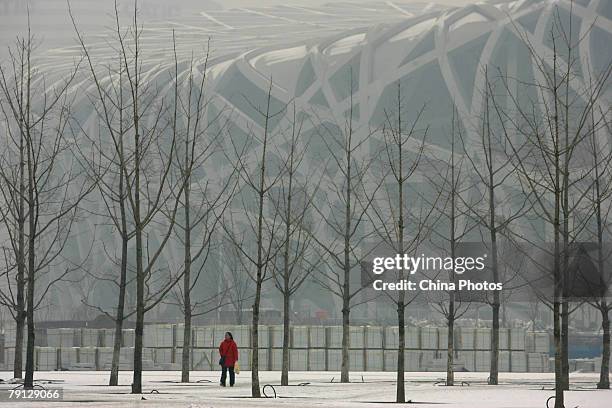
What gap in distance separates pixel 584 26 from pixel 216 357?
2847cm

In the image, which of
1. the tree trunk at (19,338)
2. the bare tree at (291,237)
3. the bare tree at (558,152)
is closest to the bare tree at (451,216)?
the bare tree at (558,152)

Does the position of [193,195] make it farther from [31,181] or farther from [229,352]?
[31,181]

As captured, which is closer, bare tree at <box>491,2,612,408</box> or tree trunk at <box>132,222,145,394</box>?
bare tree at <box>491,2,612,408</box>

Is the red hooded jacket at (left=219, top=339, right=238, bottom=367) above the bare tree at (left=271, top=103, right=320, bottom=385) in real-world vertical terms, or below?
below

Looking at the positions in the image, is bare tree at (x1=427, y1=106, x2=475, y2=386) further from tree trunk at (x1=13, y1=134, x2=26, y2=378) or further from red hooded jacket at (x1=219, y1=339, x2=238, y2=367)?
tree trunk at (x1=13, y1=134, x2=26, y2=378)

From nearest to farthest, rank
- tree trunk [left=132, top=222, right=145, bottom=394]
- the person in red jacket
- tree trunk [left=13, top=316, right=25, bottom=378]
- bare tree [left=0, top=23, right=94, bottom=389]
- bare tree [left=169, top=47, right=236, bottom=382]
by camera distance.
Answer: tree trunk [left=132, top=222, right=145, bottom=394]
bare tree [left=0, top=23, right=94, bottom=389]
bare tree [left=169, top=47, right=236, bottom=382]
tree trunk [left=13, top=316, right=25, bottom=378]
the person in red jacket

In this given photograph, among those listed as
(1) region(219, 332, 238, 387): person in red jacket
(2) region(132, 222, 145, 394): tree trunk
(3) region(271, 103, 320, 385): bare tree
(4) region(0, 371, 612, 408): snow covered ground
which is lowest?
(4) region(0, 371, 612, 408): snow covered ground

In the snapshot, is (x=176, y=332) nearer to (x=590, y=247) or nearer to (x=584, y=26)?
(x=590, y=247)

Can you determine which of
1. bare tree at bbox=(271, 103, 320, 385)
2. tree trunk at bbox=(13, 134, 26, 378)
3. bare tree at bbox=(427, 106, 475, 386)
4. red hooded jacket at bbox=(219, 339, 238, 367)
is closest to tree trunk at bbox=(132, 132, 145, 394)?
tree trunk at bbox=(13, 134, 26, 378)

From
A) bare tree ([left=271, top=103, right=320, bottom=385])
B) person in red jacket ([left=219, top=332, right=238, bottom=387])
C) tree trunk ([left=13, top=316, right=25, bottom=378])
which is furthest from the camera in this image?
bare tree ([left=271, top=103, right=320, bottom=385])

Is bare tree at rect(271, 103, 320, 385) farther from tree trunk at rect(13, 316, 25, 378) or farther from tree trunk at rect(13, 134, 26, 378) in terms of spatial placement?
tree trunk at rect(13, 316, 25, 378)

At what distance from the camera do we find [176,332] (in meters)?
34.8

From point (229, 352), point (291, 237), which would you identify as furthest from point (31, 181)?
point (291, 237)

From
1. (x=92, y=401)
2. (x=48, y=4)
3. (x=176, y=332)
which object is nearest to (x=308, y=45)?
(x=48, y=4)
